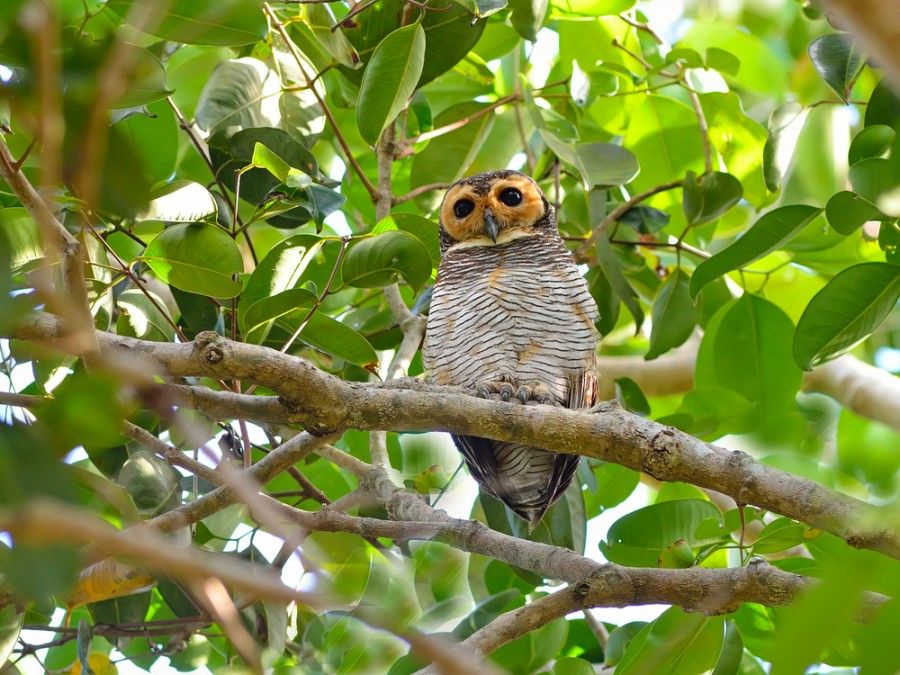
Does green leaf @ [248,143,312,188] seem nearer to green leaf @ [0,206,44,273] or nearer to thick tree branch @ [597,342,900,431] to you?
green leaf @ [0,206,44,273]

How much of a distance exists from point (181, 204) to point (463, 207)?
179 centimetres

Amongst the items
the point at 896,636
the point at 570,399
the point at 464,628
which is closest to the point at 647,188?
the point at 570,399

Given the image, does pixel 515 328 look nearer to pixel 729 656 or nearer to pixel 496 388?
pixel 496 388

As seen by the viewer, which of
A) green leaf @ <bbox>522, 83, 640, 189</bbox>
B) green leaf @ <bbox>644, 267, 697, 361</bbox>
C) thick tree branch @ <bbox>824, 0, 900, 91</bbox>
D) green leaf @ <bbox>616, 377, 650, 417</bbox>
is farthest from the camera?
green leaf @ <bbox>616, 377, 650, 417</bbox>

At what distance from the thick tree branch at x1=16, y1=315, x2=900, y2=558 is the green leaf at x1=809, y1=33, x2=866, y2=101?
0.88 metres

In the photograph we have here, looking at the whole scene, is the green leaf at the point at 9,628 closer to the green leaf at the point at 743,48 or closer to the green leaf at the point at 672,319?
the green leaf at the point at 672,319

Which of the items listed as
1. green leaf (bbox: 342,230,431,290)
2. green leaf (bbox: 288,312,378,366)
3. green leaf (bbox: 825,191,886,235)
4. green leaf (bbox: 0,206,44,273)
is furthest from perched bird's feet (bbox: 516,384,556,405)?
green leaf (bbox: 0,206,44,273)

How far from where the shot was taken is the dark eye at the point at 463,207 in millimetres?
3799

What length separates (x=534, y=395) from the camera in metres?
3.36

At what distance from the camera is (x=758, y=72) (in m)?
3.80

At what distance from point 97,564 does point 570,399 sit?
170 centimetres

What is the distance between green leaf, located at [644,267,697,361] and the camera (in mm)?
3055

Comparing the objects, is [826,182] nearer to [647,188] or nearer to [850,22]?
[647,188]

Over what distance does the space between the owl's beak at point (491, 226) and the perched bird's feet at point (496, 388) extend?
0.66 m
